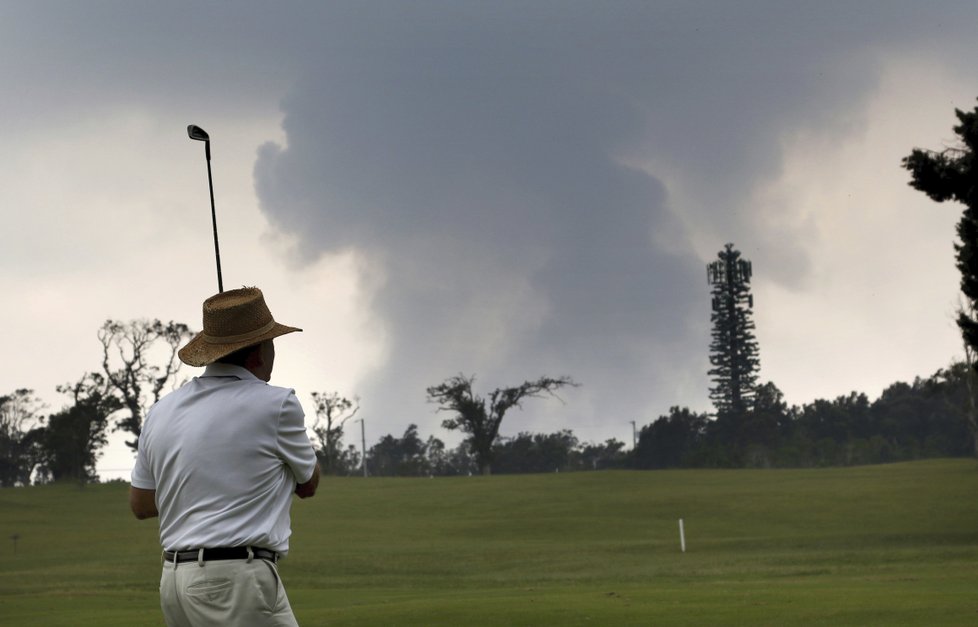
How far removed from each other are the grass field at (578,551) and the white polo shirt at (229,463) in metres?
11.3

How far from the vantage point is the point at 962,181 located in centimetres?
3591

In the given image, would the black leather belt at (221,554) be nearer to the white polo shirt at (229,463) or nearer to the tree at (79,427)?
the white polo shirt at (229,463)

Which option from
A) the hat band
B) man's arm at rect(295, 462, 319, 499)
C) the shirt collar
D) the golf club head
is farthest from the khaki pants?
the golf club head

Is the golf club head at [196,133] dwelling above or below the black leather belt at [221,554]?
above

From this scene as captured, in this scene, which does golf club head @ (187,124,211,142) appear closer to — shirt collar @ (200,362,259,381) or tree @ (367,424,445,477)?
shirt collar @ (200,362,259,381)

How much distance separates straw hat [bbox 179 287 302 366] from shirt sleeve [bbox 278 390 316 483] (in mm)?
307

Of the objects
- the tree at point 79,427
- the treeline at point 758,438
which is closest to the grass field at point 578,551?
the tree at point 79,427

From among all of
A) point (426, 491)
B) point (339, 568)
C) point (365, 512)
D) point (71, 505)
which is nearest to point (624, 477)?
point (426, 491)

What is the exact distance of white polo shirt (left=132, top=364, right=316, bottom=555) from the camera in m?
5.14

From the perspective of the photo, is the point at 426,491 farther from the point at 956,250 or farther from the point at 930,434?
the point at 930,434

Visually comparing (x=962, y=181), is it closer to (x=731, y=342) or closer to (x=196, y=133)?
(x=196, y=133)

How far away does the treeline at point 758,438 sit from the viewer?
454 feet

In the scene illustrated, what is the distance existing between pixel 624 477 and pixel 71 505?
32909mm

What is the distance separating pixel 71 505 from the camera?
7881 cm
